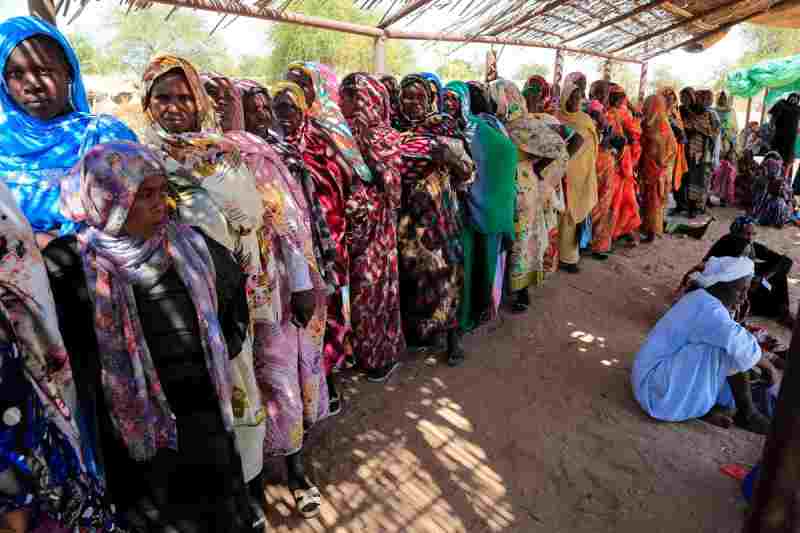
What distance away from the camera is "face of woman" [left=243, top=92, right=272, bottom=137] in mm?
2588

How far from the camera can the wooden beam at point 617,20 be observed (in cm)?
882

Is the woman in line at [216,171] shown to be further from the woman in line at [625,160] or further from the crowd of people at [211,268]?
the woman in line at [625,160]

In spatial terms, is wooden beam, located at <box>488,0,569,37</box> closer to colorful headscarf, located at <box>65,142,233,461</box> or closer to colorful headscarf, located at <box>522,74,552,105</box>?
colorful headscarf, located at <box>522,74,552,105</box>

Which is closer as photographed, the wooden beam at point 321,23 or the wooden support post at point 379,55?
the wooden beam at point 321,23

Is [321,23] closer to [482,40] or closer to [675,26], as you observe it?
[482,40]

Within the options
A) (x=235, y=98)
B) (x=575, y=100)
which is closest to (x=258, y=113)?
(x=235, y=98)

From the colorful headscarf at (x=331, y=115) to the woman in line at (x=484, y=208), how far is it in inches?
42.9

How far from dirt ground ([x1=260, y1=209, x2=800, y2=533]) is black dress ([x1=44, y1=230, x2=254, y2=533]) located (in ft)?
2.58

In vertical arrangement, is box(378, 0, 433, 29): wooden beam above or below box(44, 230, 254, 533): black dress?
above

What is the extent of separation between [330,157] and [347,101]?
0.69m

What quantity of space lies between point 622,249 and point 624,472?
15.8ft

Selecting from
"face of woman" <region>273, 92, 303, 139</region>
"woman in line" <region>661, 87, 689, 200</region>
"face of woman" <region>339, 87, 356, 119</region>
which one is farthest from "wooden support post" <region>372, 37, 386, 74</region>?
"woman in line" <region>661, 87, 689, 200</region>

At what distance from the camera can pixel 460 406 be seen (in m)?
3.40

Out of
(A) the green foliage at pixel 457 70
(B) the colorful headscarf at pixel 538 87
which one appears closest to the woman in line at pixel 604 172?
(B) the colorful headscarf at pixel 538 87
